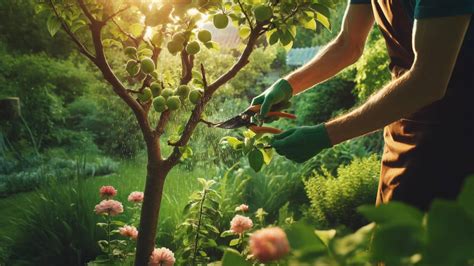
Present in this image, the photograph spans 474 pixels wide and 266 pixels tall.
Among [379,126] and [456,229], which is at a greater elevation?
[456,229]

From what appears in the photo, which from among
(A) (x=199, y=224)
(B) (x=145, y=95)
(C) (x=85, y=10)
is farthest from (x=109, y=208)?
(C) (x=85, y=10)

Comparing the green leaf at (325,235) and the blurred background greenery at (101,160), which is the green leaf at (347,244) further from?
the blurred background greenery at (101,160)

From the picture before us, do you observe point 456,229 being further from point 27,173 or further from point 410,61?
point 27,173

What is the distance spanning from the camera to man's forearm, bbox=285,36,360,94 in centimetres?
214

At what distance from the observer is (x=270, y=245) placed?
51cm

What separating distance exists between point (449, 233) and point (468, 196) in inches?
3.2

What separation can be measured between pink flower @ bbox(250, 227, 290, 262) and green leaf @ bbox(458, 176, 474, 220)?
0.58 ft

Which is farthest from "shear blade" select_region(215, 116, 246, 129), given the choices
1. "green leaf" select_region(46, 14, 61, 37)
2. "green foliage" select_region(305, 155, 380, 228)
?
"green foliage" select_region(305, 155, 380, 228)

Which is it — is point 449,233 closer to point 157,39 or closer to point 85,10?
point 85,10

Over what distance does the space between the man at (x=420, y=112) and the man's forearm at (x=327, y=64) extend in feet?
0.73

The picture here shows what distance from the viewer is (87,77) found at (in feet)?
33.8

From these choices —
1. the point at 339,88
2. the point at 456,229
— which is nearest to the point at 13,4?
the point at 339,88

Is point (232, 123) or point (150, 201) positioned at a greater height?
point (232, 123)

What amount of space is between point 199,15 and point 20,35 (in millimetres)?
10803
